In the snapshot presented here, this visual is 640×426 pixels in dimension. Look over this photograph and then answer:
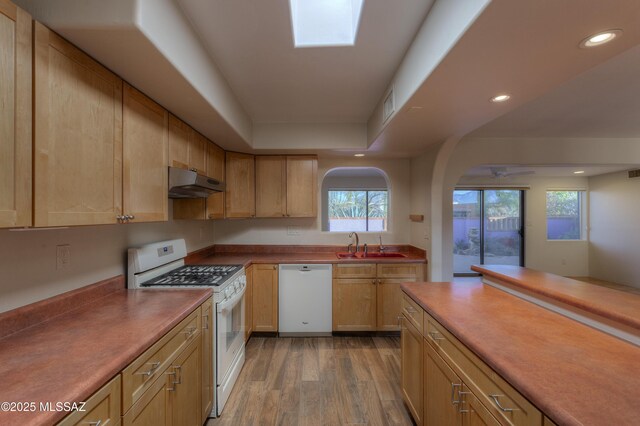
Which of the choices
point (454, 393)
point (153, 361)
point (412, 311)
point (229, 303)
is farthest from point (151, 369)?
point (412, 311)

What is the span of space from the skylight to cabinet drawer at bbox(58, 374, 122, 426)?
191cm

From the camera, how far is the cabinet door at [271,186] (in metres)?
3.33

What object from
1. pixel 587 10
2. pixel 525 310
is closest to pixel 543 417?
pixel 525 310

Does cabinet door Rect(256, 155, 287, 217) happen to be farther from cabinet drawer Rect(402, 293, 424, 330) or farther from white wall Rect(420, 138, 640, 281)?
white wall Rect(420, 138, 640, 281)

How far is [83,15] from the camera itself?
1051 millimetres

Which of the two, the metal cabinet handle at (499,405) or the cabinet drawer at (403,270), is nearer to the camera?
the metal cabinet handle at (499,405)

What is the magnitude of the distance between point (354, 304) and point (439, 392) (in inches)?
69.2

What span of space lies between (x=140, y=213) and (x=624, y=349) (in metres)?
2.35

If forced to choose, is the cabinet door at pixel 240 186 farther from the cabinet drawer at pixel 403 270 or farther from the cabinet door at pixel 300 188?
the cabinet drawer at pixel 403 270

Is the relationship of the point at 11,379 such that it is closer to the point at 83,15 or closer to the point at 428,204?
the point at 83,15

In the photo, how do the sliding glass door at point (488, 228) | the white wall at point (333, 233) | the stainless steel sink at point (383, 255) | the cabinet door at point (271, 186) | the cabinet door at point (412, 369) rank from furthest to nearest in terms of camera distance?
the sliding glass door at point (488, 228) → the white wall at point (333, 233) → the stainless steel sink at point (383, 255) → the cabinet door at point (271, 186) → the cabinet door at point (412, 369)

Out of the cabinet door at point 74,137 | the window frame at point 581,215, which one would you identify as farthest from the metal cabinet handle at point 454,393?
the window frame at point 581,215

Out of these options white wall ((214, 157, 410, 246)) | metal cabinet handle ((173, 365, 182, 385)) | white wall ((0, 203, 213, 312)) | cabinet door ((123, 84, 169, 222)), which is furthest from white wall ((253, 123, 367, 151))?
metal cabinet handle ((173, 365, 182, 385))

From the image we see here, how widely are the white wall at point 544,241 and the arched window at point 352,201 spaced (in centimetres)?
226
